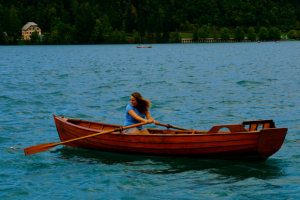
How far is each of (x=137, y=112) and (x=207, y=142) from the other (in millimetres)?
2534

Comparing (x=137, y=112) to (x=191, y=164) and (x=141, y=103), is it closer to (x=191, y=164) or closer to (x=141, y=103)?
(x=141, y=103)

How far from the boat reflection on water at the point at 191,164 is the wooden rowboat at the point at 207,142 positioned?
0.25 metres

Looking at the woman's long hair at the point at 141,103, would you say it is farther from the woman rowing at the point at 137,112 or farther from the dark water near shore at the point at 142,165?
the dark water near shore at the point at 142,165

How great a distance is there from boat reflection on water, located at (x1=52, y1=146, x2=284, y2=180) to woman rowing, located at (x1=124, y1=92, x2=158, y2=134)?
0.86 m

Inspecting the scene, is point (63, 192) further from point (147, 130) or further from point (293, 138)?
point (293, 138)

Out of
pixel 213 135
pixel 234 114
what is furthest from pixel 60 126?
pixel 234 114

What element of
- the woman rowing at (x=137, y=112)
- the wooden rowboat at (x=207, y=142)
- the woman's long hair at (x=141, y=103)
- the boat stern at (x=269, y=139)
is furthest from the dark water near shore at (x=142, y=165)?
the woman's long hair at (x=141, y=103)

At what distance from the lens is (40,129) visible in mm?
20938

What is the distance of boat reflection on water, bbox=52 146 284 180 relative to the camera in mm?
13859

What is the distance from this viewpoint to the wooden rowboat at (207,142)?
13672 mm

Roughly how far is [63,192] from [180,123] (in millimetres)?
10186

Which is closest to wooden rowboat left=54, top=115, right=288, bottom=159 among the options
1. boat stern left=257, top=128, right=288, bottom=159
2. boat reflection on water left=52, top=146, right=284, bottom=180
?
boat stern left=257, top=128, right=288, bottom=159

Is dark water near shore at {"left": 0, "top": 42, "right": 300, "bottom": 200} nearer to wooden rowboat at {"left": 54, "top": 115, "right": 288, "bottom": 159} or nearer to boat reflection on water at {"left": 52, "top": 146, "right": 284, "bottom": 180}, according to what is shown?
boat reflection on water at {"left": 52, "top": 146, "right": 284, "bottom": 180}

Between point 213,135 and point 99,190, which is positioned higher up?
point 213,135
